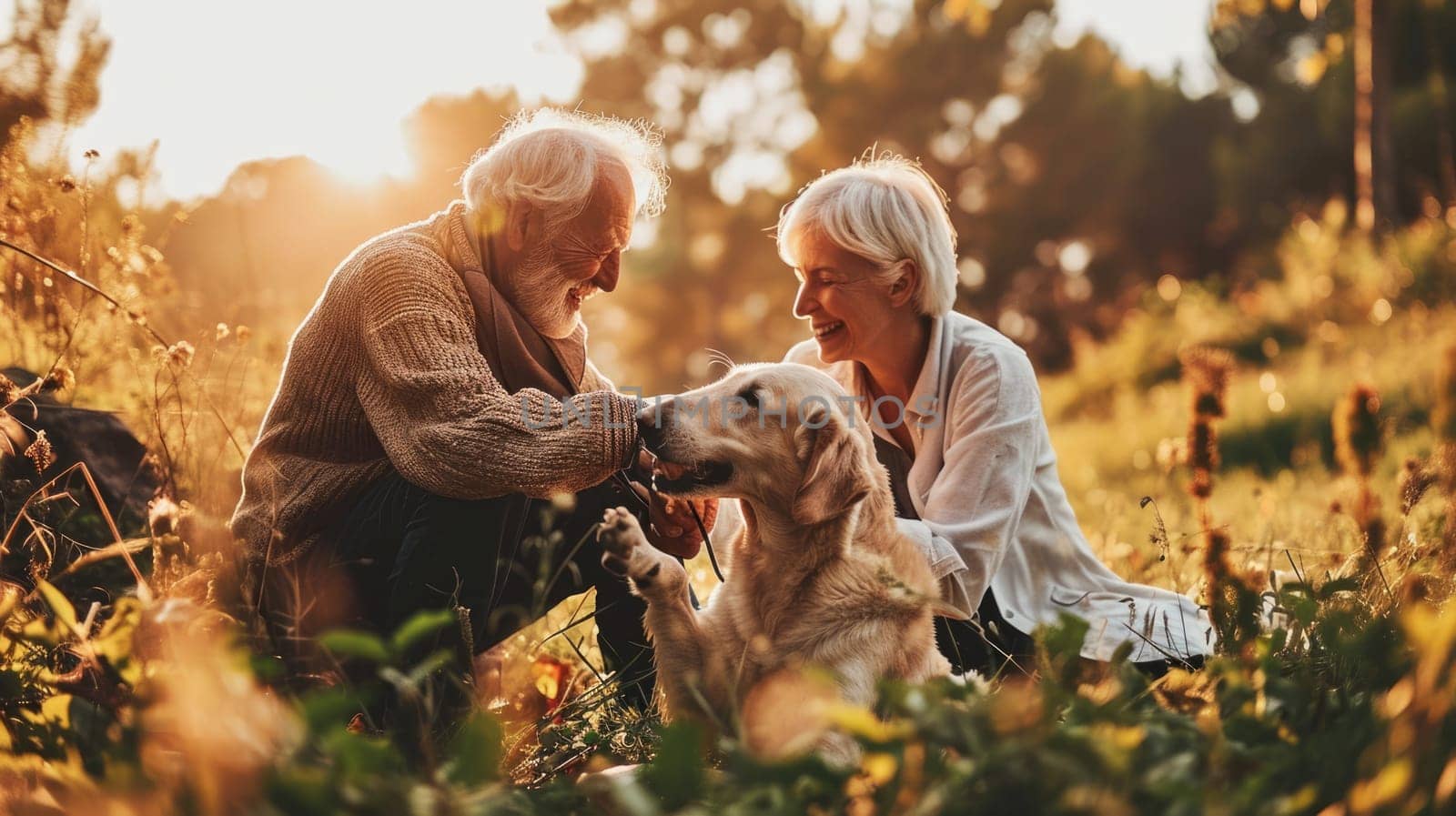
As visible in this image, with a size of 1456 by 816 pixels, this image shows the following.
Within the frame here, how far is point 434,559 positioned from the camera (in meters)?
3.04

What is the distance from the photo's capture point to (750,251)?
2853 centimetres

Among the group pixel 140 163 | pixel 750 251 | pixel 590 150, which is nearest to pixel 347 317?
pixel 590 150

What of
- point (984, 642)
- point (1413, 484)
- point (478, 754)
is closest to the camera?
point (478, 754)

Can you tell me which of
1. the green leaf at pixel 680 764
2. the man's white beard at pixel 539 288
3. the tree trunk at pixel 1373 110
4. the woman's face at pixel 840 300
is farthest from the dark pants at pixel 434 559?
the tree trunk at pixel 1373 110

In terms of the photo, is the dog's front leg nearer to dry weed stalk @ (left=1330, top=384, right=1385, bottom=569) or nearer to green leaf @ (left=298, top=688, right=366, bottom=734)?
green leaf @ (left=298, top=688, right=366, bottom=734)

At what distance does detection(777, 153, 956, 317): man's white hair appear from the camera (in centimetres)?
382

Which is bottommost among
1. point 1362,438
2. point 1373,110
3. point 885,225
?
point 1362,438

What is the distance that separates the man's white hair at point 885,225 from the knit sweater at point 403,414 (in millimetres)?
1134

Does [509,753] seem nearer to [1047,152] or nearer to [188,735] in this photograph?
[188,735]

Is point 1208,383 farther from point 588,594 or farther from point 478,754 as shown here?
point 478,754

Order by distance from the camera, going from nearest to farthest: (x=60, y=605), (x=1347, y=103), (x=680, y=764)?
(x=680, y=764) < (x=60, y=605) < (x=1347, y=103)

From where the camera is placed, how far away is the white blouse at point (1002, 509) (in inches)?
133

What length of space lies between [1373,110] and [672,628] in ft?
38.2

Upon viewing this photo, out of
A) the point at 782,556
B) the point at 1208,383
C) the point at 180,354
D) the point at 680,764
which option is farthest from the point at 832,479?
the point at 180,354
